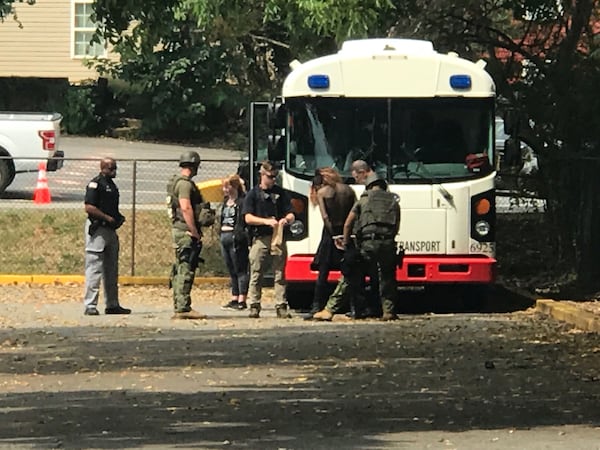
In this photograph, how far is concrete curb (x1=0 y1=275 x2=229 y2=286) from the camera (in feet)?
68.4

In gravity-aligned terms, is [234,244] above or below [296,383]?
above

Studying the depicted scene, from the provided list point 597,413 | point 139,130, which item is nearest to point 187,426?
point 597,413

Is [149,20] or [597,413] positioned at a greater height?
[149,20]

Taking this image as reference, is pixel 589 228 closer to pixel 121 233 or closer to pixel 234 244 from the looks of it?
pixel 234 244

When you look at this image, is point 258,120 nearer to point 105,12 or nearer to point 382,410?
point 105,12

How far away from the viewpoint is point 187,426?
30.3ft

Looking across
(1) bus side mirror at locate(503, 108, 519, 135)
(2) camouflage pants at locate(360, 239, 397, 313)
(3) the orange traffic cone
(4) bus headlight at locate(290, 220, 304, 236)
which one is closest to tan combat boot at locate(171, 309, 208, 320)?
(4) bus headlight at locate(290, 220, 304, 236)

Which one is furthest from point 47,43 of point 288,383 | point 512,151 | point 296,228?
point 288,383

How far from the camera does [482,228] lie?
55.1 feet

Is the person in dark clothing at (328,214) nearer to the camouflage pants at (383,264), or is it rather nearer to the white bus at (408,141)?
the white bus at (408,141)

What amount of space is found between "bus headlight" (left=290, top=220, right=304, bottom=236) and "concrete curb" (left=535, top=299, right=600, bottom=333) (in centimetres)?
299

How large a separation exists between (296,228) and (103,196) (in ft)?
7.68

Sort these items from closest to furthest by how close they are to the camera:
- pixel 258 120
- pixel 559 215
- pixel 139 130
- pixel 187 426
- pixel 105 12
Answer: pixel 187 426, pixel 105 12, pixel 559 215, pixel 258 120, pixel 139 130

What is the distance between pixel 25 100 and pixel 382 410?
35799 millimetres
